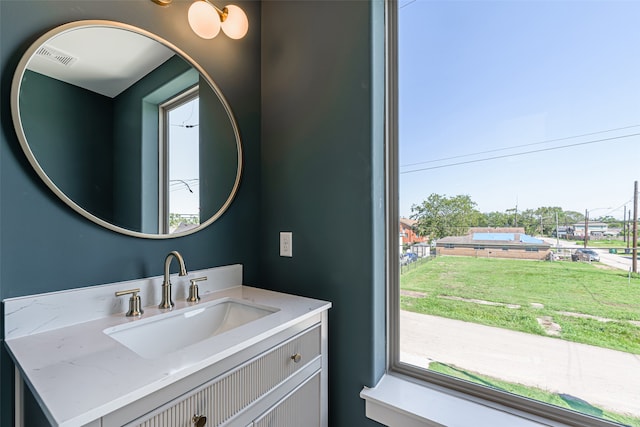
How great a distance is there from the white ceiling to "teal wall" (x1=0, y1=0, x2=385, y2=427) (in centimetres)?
4

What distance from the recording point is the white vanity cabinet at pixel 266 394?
0.59m

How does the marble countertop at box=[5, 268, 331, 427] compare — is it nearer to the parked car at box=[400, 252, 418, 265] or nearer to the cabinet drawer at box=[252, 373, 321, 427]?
the cabinet drawer at box=[252, 373, 321, 427]

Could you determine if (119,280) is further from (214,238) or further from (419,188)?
(419,188)

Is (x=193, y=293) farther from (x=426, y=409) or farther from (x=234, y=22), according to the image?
(x=234, y=22)

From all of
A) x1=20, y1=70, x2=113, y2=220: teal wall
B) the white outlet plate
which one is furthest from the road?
x1=20, y1=70, x2=113, y2=220: teal wall

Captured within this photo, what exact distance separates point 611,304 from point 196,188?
1.48 m

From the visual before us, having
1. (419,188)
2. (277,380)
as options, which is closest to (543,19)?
(419,188)

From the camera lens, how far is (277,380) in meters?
0.84

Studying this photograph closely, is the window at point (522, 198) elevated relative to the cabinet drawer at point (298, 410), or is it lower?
elevated

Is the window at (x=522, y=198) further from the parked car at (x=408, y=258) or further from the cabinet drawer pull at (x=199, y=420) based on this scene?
the cabinet drawer pull at (x=199, y=420)

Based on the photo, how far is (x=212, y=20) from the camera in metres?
1.10

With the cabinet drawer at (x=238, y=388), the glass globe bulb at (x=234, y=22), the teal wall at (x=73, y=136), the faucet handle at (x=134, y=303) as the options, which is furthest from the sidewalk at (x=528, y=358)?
the glass globe bulb at (x=234, y=22)

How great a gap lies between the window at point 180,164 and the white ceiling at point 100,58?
147 millimetres

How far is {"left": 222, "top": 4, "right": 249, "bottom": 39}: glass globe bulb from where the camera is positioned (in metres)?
1.16
